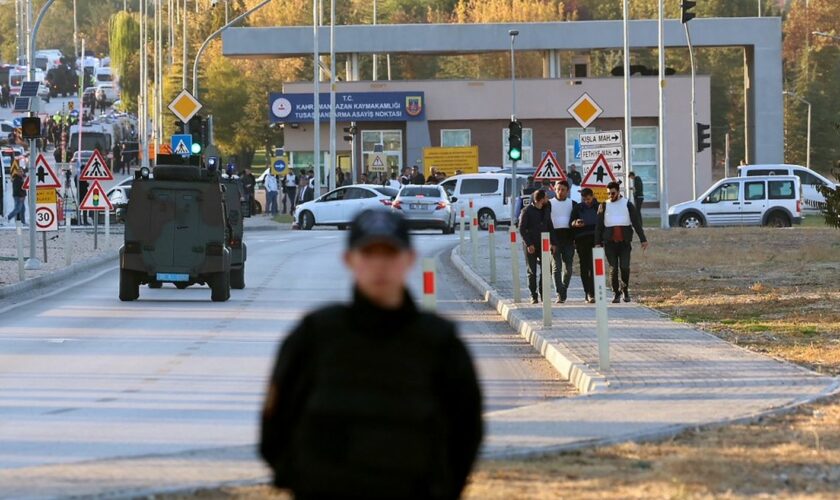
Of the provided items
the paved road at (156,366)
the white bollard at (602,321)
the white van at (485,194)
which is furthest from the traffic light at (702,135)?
the white bollard at (602,321)

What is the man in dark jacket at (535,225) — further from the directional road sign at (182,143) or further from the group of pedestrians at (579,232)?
the directional road sign at (182,143)

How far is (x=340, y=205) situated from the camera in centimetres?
5422

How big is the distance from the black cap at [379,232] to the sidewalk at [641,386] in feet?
17.3

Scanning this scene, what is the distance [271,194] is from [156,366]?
49956mm

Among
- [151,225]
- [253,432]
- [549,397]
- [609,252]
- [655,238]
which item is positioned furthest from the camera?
[655,238]

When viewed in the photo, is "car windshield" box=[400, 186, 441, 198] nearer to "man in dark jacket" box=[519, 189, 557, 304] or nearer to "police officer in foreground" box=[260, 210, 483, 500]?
"man in dark jacket" box=[519, 189, 557, 304]

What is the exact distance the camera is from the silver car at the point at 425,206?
4988cm

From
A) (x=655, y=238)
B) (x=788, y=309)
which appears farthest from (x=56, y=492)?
(x=655, y=238)

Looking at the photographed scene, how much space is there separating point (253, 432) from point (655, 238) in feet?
104

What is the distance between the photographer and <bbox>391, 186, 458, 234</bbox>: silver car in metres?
49.9

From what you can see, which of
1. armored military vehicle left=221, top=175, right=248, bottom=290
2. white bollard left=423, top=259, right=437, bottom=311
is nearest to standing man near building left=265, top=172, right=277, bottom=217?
armored military vehicle left=221, top=175, right=248, bottom=290

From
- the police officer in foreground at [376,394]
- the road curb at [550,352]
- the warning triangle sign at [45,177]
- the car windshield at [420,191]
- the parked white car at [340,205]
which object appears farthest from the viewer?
the parked white car at [340,205]

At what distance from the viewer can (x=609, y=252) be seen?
2358 centimetres

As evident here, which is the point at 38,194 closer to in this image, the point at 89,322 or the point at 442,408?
the point at 89,322
